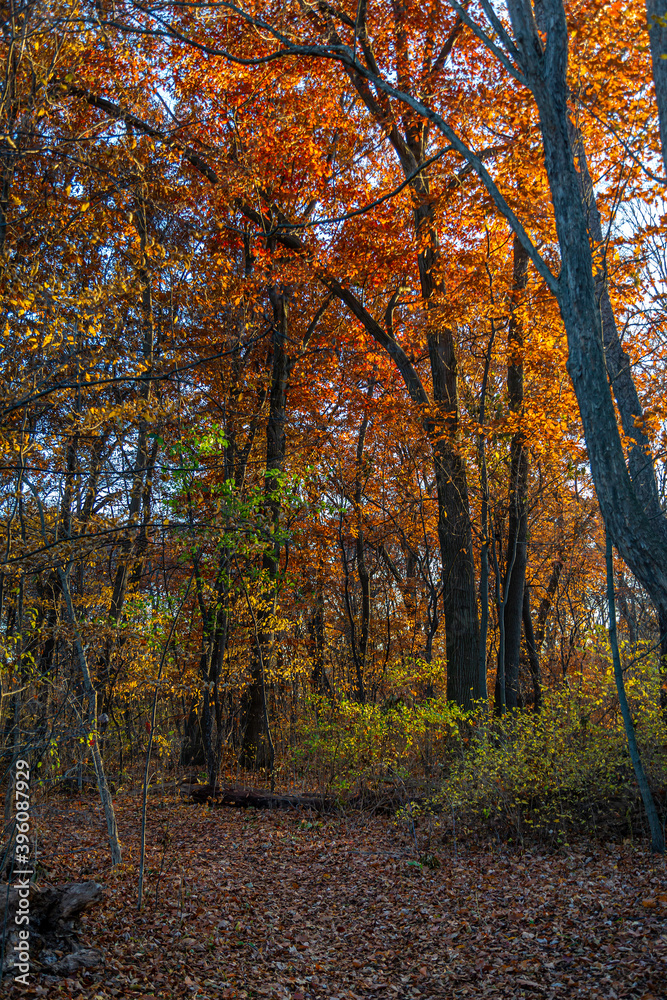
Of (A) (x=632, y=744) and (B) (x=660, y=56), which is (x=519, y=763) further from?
(B) (x=660, y=56)

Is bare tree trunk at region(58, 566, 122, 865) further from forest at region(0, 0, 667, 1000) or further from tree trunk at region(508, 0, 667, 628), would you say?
tree trunk at region(508, 0, 667, 628)

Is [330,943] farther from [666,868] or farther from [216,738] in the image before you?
[216,738]

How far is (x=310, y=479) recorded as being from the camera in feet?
43.4

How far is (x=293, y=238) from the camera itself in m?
12.2

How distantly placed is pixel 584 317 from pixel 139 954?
607 cm

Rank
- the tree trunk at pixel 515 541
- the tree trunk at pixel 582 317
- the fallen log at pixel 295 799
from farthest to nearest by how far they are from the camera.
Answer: the tree trunk at pixel 515 541
the fallen log at pixel 295 799
the tree trunk at pixel 582 317

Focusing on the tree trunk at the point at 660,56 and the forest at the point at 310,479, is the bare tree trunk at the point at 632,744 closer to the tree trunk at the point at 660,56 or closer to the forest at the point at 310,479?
the forest at the point at 310,479

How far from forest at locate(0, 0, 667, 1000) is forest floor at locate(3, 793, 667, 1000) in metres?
0.04

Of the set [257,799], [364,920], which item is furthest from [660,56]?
[257,799]

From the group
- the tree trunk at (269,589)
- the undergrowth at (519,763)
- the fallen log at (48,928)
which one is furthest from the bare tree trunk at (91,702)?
the tree trunk at (269,589)

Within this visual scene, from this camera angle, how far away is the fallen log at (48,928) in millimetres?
4469

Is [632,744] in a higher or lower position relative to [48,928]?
higher

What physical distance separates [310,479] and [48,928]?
927 centimetres

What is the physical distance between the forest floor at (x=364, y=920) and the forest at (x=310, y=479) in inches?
1.7
